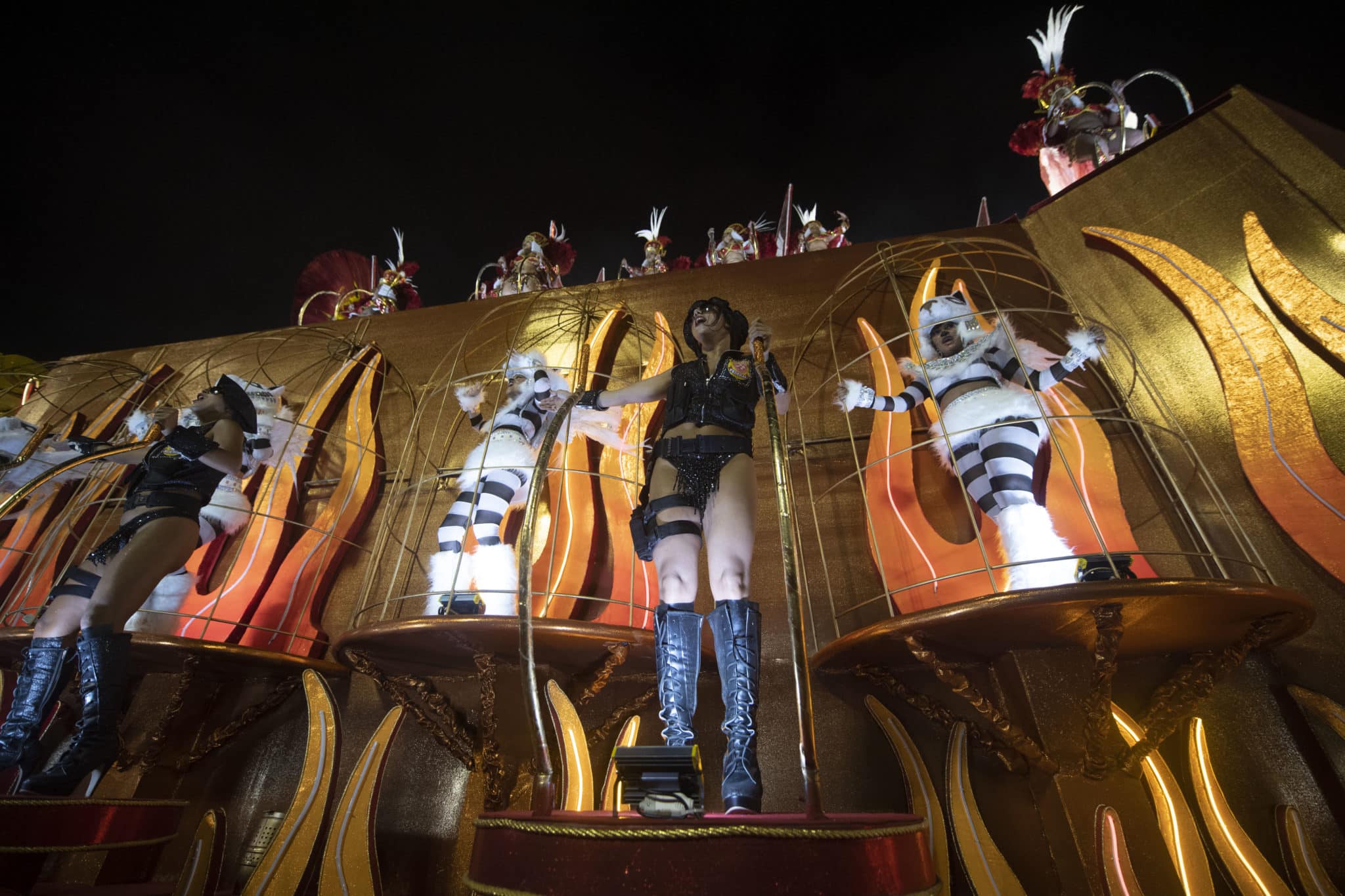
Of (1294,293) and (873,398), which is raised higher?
(1294,293)

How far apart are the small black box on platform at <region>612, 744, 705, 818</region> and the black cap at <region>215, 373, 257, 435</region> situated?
2677 millimetres

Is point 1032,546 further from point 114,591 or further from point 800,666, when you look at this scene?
point 114,591

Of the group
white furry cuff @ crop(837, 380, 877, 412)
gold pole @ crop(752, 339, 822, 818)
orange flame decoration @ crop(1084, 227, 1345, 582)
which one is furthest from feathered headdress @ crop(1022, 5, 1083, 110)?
gold pole @ crop(752, 339, 822, 818)

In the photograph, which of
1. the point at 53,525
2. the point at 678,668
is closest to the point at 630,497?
the point at 678,668

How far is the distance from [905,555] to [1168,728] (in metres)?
1.00

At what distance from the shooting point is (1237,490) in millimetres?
2605

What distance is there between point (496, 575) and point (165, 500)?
1.38m

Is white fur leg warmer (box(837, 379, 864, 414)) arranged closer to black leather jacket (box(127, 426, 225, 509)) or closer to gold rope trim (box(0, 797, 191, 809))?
black leather jacket (box(127, 426, 225, 509))

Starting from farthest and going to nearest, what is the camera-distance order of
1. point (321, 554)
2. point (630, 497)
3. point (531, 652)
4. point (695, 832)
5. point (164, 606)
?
point (321, 554)
point (164, 606)
point (630, 497)
point (531, 652)
point (695, 832)

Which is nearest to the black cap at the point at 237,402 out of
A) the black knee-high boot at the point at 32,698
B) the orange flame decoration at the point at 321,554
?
the orange flame decoration at the point at 321,554

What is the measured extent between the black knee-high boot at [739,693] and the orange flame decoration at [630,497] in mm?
963

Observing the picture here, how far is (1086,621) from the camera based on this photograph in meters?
2.01

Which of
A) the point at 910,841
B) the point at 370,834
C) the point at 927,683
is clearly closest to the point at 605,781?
the point at 370,834

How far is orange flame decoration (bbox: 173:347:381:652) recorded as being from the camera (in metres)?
3.24
